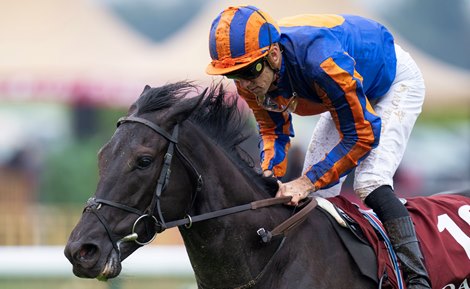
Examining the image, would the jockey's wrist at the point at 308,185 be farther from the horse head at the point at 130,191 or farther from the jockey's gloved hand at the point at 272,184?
the horse head at the point at 130,191

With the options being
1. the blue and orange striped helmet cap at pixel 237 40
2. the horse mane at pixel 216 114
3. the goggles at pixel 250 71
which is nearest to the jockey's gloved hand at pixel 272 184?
the horse mane at pixel 216 114

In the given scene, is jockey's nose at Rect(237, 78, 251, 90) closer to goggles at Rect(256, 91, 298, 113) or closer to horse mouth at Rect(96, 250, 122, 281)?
goggles at Rect(256, 91, 298, 113)

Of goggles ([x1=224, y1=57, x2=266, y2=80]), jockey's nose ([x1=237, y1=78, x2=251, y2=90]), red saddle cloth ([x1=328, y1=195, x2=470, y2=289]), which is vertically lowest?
red saddle cloth ([x1=328, y1=195, x2=470, y2=289])

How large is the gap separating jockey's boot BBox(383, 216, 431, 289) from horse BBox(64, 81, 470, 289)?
0.17 metres

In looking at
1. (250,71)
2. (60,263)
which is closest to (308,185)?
(250,71)

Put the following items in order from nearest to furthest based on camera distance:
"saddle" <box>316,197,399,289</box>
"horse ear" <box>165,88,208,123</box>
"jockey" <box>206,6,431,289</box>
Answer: "horse ear" <box>165,88,208,123</box>
"jockey" <box>206,6,431,289</box>
"saddle" <box>316,197,399,289</box>

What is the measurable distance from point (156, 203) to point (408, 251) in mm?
1207

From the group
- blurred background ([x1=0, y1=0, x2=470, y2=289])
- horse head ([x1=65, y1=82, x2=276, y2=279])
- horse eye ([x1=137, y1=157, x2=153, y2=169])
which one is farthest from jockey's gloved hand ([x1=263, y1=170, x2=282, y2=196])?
blurred background ([x1=0, y1=0, x2=470, y2=289])

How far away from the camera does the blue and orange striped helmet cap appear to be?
3938 mm

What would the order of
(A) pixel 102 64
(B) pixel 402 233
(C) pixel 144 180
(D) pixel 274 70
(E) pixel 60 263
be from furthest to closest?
(A) pixel 102 64
(E) pixel 60 263
(B) pixel 402 233
(D) pixel 274 70
(C) pixel 144 180

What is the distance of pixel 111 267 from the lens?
11.9 feet

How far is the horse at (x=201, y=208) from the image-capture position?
3676mm

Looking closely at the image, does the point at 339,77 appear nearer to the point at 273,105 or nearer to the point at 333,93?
the point at 333,93

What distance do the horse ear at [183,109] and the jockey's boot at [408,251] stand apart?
1052 mm
